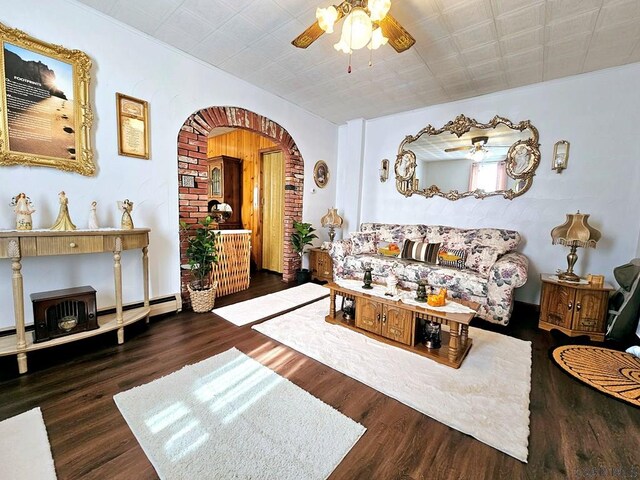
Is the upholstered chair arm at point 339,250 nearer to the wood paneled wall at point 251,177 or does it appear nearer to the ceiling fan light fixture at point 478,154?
the wood paneled wall at point 251,177

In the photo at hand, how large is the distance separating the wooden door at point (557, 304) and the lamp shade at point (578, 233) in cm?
48

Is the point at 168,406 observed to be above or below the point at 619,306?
below

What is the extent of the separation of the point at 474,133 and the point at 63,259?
16.0ft

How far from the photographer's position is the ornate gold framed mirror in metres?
3.44

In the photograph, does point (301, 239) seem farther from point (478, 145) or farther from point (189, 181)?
point (478, 145)

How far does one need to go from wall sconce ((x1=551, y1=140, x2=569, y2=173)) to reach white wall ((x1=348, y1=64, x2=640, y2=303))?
55 mm

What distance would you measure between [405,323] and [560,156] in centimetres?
291

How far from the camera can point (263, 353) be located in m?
2.18

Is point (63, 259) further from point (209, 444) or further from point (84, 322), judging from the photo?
point (209, 444)

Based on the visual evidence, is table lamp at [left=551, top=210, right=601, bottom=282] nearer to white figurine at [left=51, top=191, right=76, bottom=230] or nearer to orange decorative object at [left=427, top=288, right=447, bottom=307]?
orange decorative object at [left=427, top=288, right=447, bottom=307]

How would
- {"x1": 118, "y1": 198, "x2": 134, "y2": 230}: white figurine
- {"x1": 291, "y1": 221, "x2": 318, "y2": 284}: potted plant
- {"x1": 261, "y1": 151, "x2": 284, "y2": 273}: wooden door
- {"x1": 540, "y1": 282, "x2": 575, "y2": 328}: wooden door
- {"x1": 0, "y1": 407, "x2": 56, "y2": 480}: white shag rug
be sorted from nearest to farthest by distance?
{"x1": 0, "y1": 407, "x2": 56, "y2": 480}: white shag rug
{"x1": 118, "y1": 198, "x2": 134, "y2": 230}: white figurine
{"x1": 540, "y1": 282, "x2": 575, "y2": 328}: wooden door
{"x1": 291, "y1": 221, "x2": 318, "y2": 284}: potted plant
{"x1": 261, "y1": 151, "x2": 284, "y2": 273}: wooden door

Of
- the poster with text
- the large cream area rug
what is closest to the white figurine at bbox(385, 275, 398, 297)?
the large cream area rug

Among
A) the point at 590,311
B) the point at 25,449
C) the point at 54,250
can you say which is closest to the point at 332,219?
the point at 590,311

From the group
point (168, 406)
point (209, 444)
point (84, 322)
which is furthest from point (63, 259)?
point (209, 444)
